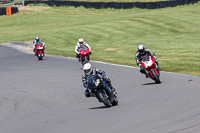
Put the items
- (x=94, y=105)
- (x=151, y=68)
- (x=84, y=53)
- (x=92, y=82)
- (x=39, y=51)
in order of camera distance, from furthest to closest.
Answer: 1. (x=39, y=51)
2. (x=84, y=53)
3. (x=151, y=68)
4. (x=94, y=105)
5. (x=92, y=82)

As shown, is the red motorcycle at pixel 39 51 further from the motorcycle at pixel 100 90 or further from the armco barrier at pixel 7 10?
the armco barrier at pixel 7 10

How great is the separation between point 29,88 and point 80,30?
92.4 feet

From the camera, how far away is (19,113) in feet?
36.8

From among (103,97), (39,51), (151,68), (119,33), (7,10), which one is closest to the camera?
(103,97)

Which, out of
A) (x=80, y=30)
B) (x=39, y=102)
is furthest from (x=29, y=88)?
(x=80, y=30)

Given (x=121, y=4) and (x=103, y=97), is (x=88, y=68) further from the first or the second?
(x=121, y=4)

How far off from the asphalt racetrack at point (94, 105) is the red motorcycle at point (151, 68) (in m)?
0.30

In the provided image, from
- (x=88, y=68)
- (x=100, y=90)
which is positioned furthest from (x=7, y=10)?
(x=100, y=90)

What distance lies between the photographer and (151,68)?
14922 millimetres

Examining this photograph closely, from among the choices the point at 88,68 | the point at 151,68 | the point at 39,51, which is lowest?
the point at 39,51

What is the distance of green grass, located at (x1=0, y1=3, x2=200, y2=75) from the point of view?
85.5 feet

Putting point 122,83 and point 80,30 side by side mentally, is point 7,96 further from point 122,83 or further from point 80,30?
point 80,30

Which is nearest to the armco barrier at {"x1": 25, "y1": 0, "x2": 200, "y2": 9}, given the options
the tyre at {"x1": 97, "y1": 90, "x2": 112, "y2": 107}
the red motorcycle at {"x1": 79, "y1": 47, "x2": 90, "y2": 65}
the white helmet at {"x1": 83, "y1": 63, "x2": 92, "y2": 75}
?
the red motorcycle at {"x1": 79, "y1": 47, "x2": 90, "y2": 65}

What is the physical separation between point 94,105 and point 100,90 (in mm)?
1051
